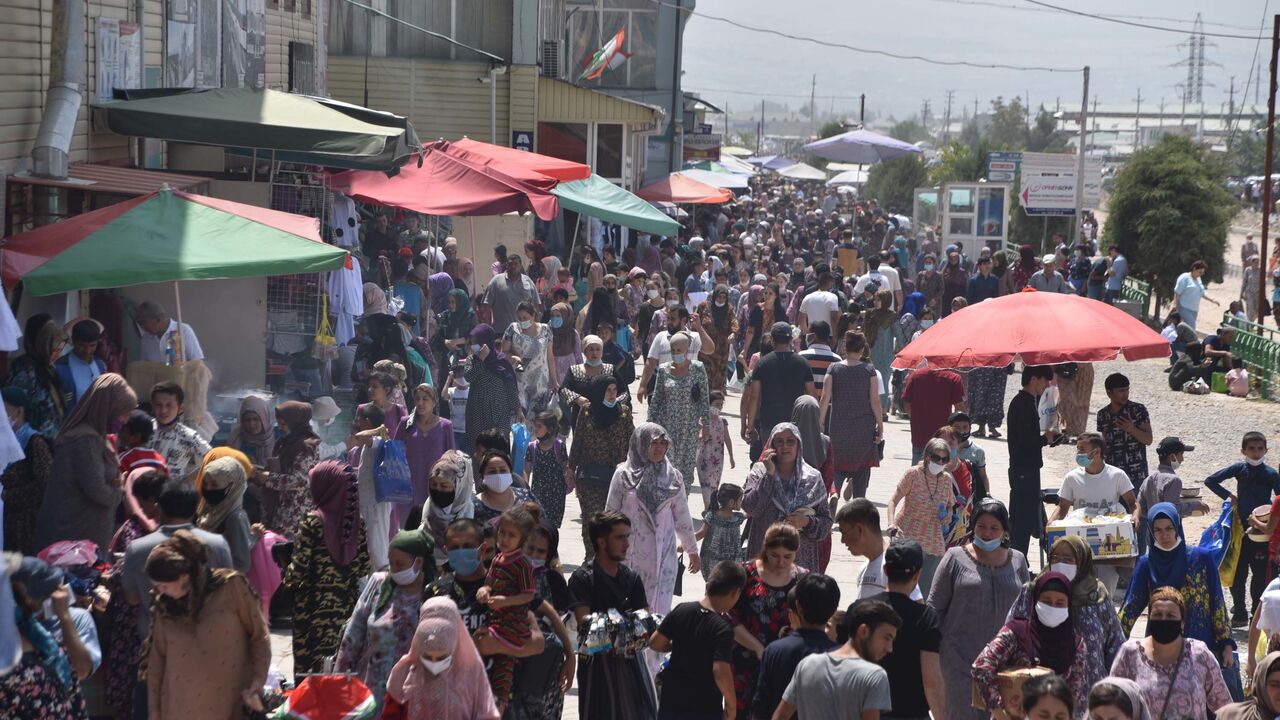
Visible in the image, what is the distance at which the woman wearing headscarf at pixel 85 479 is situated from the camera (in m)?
7.45

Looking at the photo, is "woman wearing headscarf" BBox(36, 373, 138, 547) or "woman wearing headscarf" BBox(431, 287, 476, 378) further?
"woman wearing headscarf" BBox(431, 287, 476, 378)

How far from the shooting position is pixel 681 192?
102 ft

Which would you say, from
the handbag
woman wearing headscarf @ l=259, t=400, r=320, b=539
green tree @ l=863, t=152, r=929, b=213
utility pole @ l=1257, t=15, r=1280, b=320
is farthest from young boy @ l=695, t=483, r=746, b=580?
green tree @ l=863, t=152, r=929, b=213

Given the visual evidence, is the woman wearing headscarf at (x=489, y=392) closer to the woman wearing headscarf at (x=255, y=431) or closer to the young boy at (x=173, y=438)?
the woman wearing headscarf at (x=255, y=431)

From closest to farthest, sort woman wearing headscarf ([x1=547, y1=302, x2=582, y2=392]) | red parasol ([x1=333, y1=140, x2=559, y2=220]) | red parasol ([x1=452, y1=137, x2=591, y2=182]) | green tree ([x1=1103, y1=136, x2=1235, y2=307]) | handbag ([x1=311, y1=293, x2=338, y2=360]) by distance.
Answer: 1. handbag ([x1=311, y1=293, x2=338, y2=360])
2. woman wearing headscarf ([x1=547, y1=302, x2=582, y2=392])
3. red parasol ([x1=333, y1=140, x2=559, y2=220])
4. red parasol ([x1=452, y1=137, x2=591, y2=182])
5. green tree ([x1=1103, y1=136, x2=1235, y2=307])

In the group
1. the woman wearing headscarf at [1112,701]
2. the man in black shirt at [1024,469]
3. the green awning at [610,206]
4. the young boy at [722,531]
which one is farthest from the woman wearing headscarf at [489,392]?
the green awning at [610,206]

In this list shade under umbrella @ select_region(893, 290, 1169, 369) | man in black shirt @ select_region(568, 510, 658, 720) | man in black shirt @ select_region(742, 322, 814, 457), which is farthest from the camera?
man in black shirt @ select_region(742, 322, 814, 457)

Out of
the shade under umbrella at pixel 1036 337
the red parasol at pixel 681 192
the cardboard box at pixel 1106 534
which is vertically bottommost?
the cardboard box at pixel 1106 534

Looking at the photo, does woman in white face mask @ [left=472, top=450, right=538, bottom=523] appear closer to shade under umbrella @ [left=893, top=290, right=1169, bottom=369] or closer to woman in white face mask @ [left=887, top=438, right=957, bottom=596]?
woman in white face mask @ [left=887, top=438, right=957, bottom=596]

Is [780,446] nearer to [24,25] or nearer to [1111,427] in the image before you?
[1111,427]

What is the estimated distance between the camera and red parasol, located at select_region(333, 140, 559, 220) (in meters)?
15.0

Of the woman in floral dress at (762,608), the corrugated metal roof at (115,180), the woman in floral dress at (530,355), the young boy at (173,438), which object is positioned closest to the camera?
the woman in floral dress at (762,608)

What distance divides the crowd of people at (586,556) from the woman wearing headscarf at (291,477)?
14 millimetres

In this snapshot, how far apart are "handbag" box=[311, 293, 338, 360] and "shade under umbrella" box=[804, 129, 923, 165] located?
27.2 m
